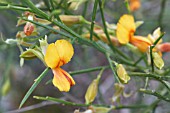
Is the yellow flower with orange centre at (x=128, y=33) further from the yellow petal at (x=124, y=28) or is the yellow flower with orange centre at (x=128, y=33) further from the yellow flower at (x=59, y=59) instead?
the yellow flower at (x=59, y=59)

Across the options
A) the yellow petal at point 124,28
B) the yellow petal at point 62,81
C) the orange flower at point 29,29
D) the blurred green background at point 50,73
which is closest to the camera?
the yellow petal at point 62,81

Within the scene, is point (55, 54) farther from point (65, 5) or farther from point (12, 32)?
point (12, 32)

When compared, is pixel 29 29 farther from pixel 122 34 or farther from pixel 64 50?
pixel 122 34

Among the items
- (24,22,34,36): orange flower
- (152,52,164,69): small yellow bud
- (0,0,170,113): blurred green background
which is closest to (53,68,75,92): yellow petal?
(24,22,34,36): orange flower

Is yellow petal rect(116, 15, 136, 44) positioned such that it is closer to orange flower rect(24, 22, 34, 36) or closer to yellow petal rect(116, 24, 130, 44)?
yellow petal rect(116, 24, 130, 44)

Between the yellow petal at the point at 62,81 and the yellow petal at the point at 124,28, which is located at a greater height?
the yellow petal at the point at 124,28

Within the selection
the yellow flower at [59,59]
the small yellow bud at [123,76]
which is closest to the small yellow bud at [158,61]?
the small yellow bud at [123,76]
